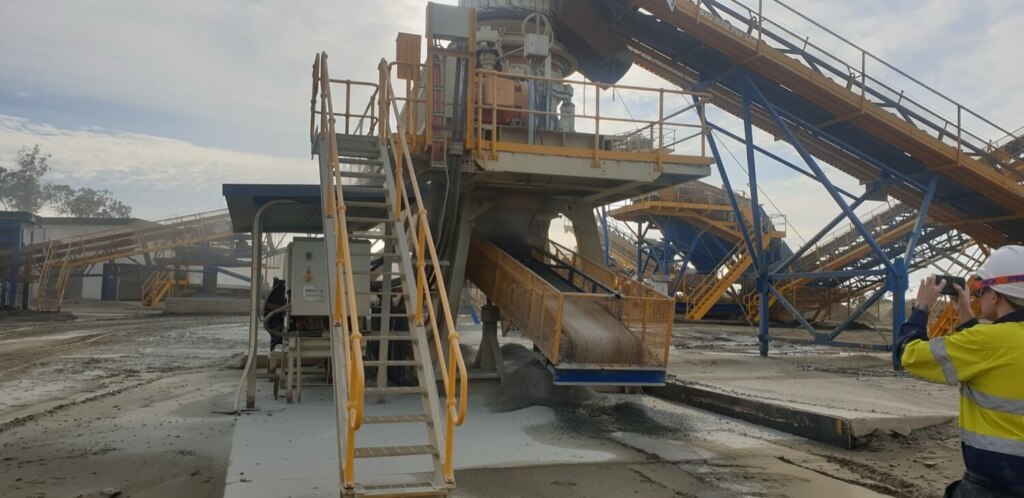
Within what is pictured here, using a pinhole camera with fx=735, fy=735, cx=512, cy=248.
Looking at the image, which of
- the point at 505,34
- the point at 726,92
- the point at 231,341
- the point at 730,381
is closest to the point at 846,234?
the point at 726,92

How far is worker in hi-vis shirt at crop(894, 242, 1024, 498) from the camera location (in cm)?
320

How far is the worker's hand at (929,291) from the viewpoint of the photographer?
11.9 ft

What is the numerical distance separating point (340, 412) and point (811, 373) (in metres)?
11.8

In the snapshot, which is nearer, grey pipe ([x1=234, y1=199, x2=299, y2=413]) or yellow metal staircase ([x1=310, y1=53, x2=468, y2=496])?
yellow metal staircase ([x1=310, y1=53, x2=468, y2=496])

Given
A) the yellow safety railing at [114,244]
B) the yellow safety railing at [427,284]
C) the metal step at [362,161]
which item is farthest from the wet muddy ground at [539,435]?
the yellow safety railing at [114,244]

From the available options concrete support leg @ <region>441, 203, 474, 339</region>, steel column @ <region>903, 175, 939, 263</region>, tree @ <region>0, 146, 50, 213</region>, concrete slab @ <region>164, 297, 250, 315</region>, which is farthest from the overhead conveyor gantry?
tree @ <region>0, 146, 50, 213</region>

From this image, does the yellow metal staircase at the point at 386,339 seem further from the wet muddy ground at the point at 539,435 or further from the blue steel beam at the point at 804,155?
the blue steel beam at the point at 804,155

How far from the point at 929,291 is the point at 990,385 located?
562 millimetres

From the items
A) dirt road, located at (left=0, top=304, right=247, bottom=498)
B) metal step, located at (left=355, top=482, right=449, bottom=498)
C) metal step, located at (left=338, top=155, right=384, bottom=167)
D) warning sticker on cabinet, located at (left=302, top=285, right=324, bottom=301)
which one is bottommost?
dirt road, located at (left=0, top=304, right=247, bottom=498)

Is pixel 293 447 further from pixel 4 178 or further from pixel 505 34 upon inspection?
pixel 4 178

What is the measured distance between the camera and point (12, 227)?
31.4 metres

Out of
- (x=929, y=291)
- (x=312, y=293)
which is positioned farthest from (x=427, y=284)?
(x=929, y=291)

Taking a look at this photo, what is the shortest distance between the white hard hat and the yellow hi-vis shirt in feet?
0.40

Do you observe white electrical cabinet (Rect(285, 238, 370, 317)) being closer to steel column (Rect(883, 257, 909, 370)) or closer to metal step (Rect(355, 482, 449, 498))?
metal step (Rect(355, 482, 449, 498))
